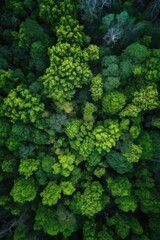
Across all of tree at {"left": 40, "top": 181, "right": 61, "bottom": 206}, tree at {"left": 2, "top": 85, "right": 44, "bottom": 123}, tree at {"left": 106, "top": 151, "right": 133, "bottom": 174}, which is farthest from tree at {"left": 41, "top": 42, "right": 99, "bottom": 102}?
tree at {"left": 40, "top": 181, "right": 61, "bottom": 206}

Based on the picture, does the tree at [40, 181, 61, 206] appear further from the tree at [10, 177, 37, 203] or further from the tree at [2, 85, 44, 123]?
the tree at [2, 85, 44, 123]

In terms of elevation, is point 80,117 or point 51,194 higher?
point 80,117

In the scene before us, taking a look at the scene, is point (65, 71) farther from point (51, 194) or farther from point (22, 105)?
point (51, 194)

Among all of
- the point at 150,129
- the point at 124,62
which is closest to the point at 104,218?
the point at 150,129

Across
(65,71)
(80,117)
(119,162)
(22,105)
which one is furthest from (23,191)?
(65,71)

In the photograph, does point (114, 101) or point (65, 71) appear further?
point (114, 101)

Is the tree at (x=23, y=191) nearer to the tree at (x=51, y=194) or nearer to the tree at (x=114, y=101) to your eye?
the tree at (x=51, y=194)

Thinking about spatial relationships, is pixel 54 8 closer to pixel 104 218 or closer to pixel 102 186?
pixel 102 186

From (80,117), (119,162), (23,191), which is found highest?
(80,117)

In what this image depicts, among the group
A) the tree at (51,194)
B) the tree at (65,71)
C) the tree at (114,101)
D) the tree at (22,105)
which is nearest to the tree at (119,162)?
the tree at (114,101)
